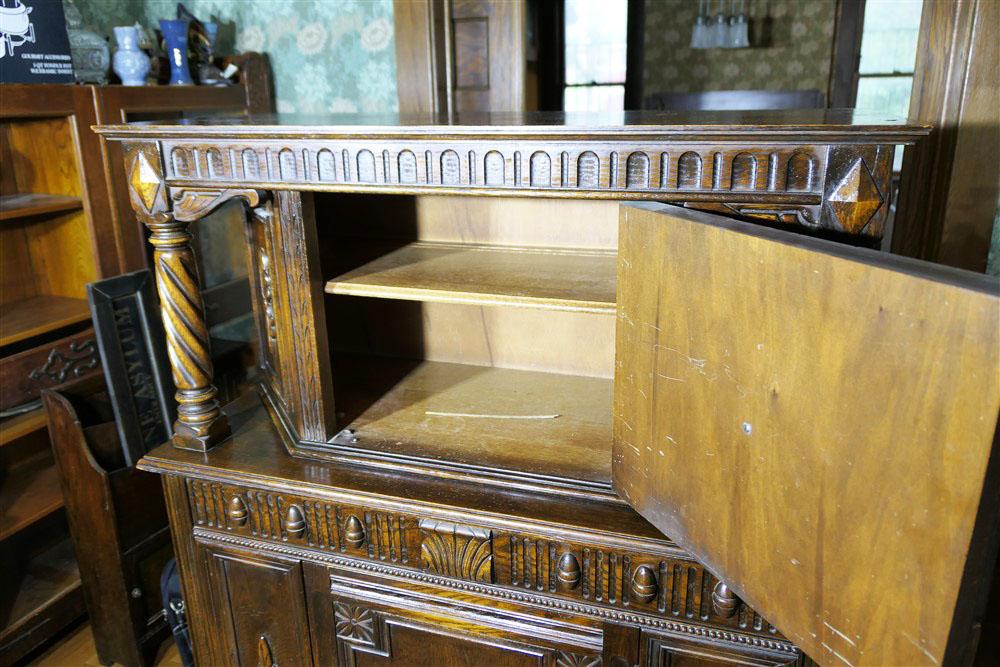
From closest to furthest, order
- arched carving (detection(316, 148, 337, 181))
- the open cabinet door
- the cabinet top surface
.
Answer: the open cabinet door → the cabinet top surface → arched carving (detection(316, 148, 337, 181))

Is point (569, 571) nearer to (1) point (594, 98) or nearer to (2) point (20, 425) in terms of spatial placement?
(2) point (20, 425)

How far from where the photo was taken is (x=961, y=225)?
4.83ft

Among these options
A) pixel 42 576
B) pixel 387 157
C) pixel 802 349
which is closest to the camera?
pixel 802 349

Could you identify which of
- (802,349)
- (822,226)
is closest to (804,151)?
(822,226)

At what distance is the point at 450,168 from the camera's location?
1022mm

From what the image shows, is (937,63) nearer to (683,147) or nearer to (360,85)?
(683,147)

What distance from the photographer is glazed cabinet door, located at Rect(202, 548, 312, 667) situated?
1350 mm

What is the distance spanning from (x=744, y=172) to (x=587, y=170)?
0.64 ft

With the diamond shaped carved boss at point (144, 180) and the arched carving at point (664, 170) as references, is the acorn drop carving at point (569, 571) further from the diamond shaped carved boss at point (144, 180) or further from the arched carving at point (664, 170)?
the diamond shaped carved boss at point (144, 180)

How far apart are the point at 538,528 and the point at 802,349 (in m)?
0.56

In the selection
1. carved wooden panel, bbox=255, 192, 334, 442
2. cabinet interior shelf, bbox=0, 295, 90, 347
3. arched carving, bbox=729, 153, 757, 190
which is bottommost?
cabinet interior shelf, bbox=0, 295, 90, 347

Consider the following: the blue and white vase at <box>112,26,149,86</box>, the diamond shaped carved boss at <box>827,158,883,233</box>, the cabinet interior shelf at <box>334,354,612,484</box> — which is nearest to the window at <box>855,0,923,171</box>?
the cabinet interior shelf at <box>334,354,612,484</box>

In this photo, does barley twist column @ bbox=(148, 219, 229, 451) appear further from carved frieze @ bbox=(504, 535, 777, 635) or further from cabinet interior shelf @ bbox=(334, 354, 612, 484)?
carved frieze @ bbox=(504, 535, 777, 635)

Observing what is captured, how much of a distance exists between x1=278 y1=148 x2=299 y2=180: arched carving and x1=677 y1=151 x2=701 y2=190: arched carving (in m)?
0.56
